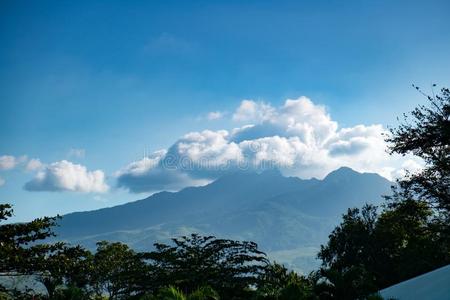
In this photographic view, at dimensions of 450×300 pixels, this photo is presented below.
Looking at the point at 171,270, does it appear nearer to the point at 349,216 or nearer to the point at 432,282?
the point at 432,282

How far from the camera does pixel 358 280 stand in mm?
18656

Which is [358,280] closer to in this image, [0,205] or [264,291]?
[264,291]

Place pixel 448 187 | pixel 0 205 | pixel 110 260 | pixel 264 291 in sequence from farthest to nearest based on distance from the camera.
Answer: pixel 110 260
pixel 448 187
pixel 264 291
pixel 0 205

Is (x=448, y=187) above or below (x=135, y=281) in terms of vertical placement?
above

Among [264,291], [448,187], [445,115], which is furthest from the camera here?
[448,187]

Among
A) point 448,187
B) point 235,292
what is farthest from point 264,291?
point 448,187

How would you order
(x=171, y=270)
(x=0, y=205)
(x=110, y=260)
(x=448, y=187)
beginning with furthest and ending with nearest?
(x=110, y=260)
(x=448, y=187)
(x=171, y=270)
(x=0, y=205)

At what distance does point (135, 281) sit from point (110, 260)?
27.5m

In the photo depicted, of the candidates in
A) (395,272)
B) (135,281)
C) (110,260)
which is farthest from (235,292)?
(110,260)

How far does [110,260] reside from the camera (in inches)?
1741

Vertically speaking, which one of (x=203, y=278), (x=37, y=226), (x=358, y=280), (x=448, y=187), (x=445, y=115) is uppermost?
(x=445, y=115)

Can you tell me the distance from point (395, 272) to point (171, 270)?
26.5 metres

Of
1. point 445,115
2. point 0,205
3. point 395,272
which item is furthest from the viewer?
point 395,272

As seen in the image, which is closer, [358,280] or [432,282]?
[432,282]
